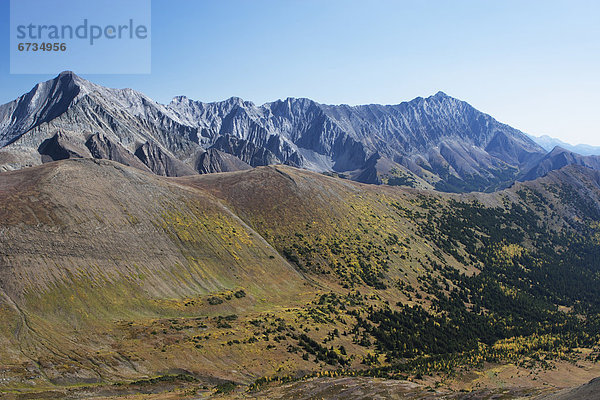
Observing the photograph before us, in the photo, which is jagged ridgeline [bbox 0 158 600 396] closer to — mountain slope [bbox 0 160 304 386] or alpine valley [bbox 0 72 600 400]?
mountain slope [bbox 0 160 304 386]

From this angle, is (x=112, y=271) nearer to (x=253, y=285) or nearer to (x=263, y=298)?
(x=253, y=285)

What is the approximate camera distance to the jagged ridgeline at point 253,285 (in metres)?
59.6

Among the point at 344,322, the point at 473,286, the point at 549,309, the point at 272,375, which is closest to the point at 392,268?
the point at 473,286

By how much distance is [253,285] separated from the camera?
93062 mm

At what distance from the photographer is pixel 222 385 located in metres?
51.8

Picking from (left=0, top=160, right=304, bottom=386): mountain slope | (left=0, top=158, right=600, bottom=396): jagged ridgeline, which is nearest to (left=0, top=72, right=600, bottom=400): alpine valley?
(left=0, top=160, right=304, bottom=386): mountain slope

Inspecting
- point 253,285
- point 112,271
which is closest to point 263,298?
point 253,285

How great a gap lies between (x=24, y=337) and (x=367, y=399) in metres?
50.1

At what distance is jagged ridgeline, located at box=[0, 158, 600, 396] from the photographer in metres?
59.6

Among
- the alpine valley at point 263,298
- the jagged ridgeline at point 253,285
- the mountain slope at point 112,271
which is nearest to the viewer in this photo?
the alpine valley at point 263,298

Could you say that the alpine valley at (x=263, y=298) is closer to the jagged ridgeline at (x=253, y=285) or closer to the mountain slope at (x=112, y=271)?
the mountain slope at (x=112, y=271)

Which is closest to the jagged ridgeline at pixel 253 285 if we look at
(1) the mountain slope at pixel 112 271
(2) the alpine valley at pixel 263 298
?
(1) the mountain slope at pixel 112 271

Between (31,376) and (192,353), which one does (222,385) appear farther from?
(31,376)

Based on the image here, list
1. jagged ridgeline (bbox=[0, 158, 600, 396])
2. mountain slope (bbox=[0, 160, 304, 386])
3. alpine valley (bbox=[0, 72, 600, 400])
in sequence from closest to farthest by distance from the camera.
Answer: alpine valley (bbox=[0, 72, 600, 400])
mountain slope (bbox=[0, 160, 304, 386])
jagged ridgeline (bbox=[0, 158, 600, 396])
